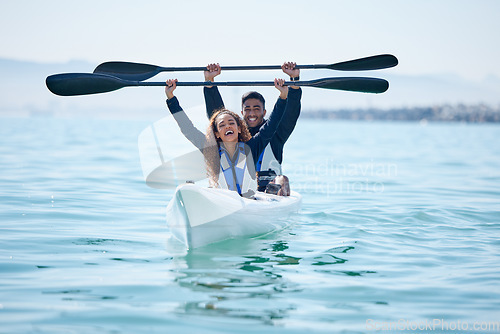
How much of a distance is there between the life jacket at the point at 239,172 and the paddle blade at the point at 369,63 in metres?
1.92

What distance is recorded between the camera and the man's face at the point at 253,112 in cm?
696

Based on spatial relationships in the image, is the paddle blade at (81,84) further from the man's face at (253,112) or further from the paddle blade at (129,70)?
the man's face at (253,112)

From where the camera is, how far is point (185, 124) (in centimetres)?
598

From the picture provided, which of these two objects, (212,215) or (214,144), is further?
(214,144)

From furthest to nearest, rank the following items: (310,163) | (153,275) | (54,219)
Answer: (310,163), (54,219), (153,275)

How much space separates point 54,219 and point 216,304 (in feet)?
13.3

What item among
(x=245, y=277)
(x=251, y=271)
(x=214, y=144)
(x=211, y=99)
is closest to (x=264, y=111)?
(x=211, y=99)

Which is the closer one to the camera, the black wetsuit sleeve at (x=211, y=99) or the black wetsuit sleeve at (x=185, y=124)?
the black wetsuit sleeve at (x=185, y=124)

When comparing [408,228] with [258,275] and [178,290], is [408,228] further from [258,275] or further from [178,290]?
[178,290]

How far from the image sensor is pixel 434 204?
9484 millimetres

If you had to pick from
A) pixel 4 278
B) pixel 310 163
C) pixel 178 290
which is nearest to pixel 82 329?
pixel 178 290

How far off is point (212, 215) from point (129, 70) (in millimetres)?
3232

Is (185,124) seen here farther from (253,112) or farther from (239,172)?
(253,112)

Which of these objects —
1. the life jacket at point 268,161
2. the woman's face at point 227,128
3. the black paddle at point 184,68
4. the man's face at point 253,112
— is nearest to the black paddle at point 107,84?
the black paddle at point 184,68
